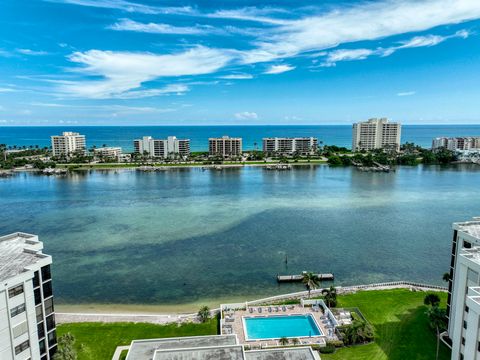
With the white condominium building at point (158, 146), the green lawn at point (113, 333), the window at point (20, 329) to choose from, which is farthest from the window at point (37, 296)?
the white condominium building at point (158, 146)

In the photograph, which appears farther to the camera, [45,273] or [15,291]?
[45,273]

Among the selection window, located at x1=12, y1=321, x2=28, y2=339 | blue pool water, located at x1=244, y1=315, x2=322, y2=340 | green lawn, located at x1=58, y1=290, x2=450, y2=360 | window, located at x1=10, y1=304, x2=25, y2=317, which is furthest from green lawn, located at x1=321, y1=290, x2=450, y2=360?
window, located at x1=10, y1=304, x2=25, y2=317

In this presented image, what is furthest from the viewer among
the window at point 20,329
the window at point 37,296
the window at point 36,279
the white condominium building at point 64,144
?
the white condominium building at point 64,144

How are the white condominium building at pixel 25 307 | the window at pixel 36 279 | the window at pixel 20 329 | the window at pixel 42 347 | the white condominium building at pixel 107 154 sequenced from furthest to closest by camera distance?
the white condominium building at pixel 107 154, the window at pixel 42 347, the window at pixel 36 279, the window at pixel 20 329, the white condominium building at pixel 25 307

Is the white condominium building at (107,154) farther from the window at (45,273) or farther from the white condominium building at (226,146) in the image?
the window at (45,273)

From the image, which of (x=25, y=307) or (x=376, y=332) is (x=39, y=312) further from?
(x=376, y=332)

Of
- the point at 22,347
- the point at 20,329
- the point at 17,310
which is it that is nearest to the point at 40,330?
the point at 22,347

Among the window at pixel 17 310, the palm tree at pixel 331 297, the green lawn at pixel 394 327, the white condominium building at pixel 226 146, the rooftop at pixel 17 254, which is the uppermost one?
the white condominium building at pixel 226 146
